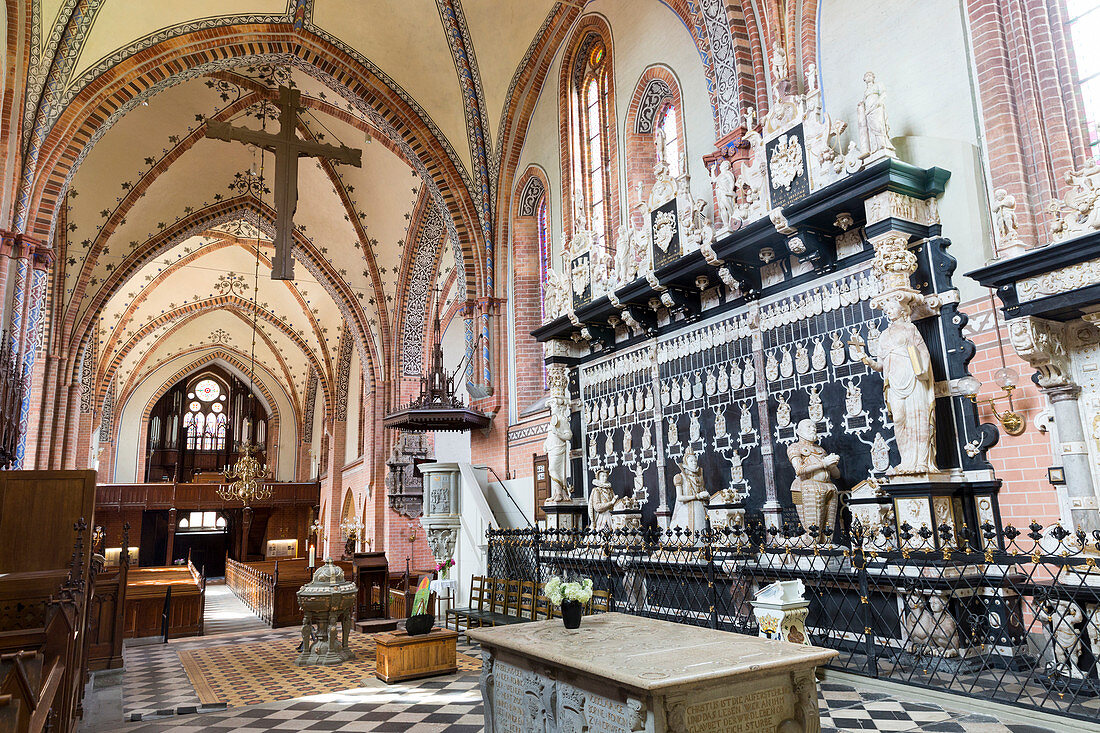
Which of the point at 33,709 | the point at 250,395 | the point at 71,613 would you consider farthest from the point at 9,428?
the point at 250,395

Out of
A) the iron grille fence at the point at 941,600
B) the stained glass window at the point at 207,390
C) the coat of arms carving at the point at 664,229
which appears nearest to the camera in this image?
the iron grille fence at the point at 941,600

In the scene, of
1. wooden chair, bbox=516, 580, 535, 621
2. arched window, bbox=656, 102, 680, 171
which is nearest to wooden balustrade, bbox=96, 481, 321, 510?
Answer: wooden chair, bbox=516, 580, 535, 621

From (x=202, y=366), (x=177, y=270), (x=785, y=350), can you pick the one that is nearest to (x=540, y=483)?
(x=785, y=350)

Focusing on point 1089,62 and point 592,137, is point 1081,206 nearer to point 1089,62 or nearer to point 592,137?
point 1089,62

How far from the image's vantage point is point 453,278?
1966 centimetres

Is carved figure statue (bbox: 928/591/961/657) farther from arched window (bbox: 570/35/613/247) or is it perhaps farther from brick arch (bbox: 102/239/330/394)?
brick arch (bbox: 102/239/330/394)

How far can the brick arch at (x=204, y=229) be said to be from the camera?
61.5 feet

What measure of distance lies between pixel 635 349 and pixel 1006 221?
5.50 metres

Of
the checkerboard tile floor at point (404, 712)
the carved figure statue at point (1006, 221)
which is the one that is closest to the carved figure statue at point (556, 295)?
the checkerboard tile floor at point (404, 712)

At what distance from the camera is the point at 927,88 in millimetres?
7117

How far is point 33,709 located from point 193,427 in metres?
34.6

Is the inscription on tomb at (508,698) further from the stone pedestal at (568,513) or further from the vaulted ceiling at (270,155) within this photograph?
the vaulted ceiling at (270,155)

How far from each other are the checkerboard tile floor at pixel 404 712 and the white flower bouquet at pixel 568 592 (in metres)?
1.45

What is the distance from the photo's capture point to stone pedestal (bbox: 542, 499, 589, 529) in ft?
36.8
